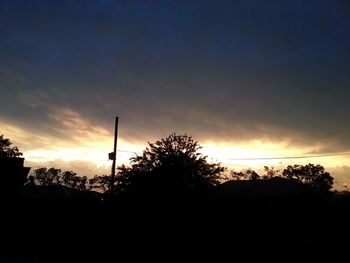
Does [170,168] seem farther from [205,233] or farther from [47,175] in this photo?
[47,175]

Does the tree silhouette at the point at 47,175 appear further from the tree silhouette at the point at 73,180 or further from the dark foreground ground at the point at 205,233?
the dark foreground ground at the point at 205,233

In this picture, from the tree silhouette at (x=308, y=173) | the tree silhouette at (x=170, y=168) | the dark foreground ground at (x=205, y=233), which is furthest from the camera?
the tree silhouette at (x=308, y=173)

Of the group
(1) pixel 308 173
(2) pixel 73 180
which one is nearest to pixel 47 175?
(2) pixel 73 180

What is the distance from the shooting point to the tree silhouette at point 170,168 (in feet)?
85.7

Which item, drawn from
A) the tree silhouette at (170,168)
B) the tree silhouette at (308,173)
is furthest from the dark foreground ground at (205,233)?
the tree silhouette at (308,173)

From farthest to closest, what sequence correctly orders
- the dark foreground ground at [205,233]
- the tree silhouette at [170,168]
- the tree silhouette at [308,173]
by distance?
the tree silhouette at [308,173] < the tree silhouette at [170,168] < the dark foreground ground at [205,233]

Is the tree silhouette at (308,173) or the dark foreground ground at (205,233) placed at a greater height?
the tree silhouette at (308,173)

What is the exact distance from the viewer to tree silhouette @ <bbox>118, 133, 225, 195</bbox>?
26125mm

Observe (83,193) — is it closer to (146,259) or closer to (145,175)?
(145,175)

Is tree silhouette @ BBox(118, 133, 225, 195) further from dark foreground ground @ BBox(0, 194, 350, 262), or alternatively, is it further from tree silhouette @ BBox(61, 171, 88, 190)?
tree silhouette @ BBox(61, 171, 88, 190)

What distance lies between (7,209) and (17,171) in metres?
11.4

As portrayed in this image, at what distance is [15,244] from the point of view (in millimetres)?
20891

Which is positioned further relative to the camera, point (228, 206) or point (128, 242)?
point (128, 242)

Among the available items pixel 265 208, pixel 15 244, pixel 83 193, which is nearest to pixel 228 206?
pixel 265 208
